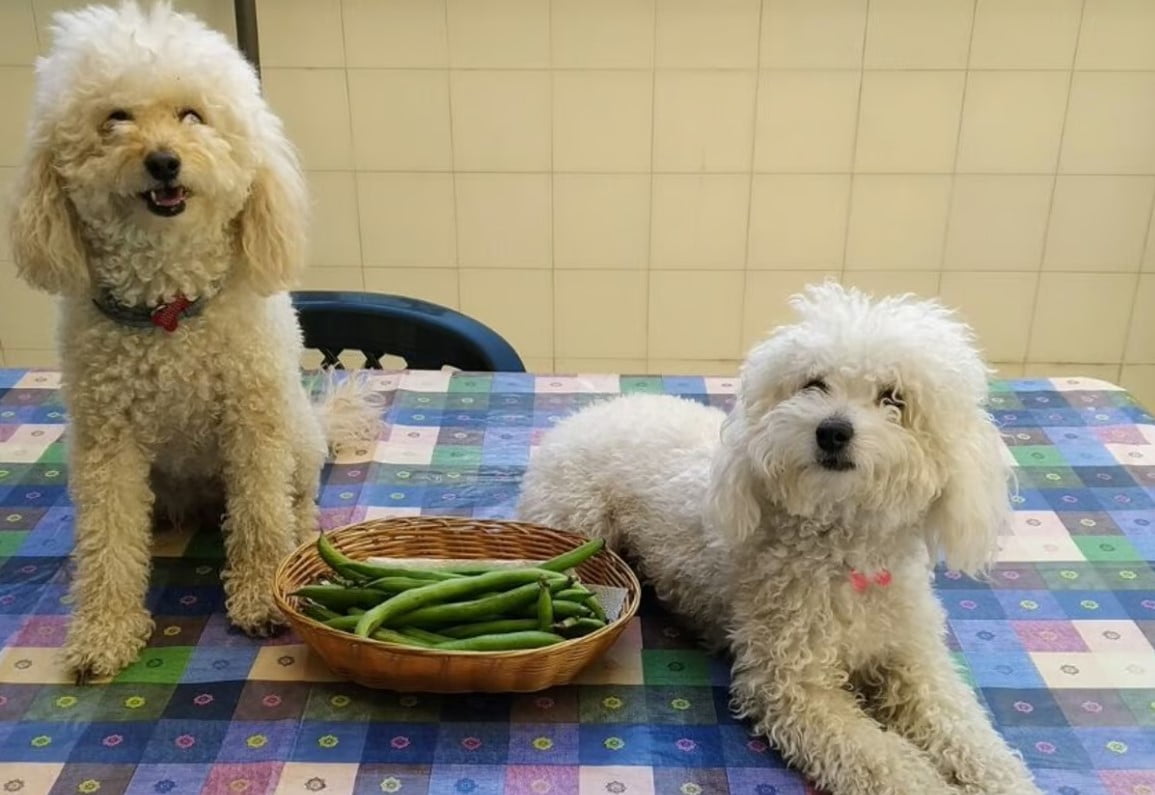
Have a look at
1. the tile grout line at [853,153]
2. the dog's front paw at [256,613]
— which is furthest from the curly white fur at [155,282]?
the tile grout line at [853,153]

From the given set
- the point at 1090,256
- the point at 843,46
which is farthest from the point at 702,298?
the point at 1090,256

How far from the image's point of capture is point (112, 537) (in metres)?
1.47

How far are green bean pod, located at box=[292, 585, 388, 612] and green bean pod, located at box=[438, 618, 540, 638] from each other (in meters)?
0.10

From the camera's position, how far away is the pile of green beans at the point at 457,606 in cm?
129

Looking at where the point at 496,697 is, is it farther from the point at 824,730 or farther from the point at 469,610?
the point at 824,730

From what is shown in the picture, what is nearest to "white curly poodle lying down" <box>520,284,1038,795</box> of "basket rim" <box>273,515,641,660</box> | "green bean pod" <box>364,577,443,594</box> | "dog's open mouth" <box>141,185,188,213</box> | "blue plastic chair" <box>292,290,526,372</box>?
"basket rim" <box>273,515,641,660</box>

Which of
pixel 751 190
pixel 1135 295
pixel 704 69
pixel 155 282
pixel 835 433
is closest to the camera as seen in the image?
pixel 835 433

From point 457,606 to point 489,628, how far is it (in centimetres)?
5

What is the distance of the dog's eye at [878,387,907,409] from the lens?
1239 mm

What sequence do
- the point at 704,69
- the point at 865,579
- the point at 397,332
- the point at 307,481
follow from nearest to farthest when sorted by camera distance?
the point at 865,579 < the point at 307,481 < the point at 397,332 < the point at 704,69

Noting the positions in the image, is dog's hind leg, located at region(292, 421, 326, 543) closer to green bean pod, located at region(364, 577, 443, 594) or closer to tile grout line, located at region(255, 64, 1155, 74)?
green bean pod, located at region(364, 577, 443, 594)

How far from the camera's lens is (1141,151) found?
9.00ft

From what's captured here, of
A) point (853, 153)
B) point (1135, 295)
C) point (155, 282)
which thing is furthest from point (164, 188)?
point (1135, 295)

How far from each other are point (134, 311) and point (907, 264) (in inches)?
80.8
